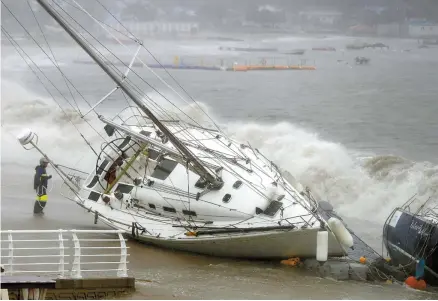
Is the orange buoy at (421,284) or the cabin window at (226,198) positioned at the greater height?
the cabin window at (226,198)

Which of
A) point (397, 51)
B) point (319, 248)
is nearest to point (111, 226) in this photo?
point (319, 248)

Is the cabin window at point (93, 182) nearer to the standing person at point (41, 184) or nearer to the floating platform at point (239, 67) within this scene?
the standing person at point (41, 184)

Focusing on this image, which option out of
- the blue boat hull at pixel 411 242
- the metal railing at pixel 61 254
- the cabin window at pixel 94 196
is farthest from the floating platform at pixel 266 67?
the blue boat hull at pixel 411 242

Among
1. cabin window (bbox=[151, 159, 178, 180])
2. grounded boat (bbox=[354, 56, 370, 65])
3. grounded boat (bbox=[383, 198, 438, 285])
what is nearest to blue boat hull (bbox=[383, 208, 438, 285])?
grounded boat (bbox=[383, 198, 438, 285])

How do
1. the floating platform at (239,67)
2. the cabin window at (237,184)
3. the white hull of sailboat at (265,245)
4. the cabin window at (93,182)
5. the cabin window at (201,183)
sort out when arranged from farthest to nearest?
1. the floating platform at (239,67)
2. the cabin window at (93,182)
3. the cabin window at (201,183)
4. the cabin window at (237,184)
5. the white hull of sailboat at (265,245)

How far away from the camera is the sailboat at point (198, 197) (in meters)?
19.3

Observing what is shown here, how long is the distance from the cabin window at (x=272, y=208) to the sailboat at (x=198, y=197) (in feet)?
0.06

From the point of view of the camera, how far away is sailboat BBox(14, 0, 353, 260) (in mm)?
19328

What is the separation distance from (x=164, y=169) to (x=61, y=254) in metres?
6.62

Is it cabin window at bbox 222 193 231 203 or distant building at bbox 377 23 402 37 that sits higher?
distant building at bbox 377 23 402 37

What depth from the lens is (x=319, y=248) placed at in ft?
61.2

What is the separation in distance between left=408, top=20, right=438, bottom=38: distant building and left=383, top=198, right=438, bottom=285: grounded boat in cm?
1560

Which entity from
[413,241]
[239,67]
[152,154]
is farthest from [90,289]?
[239,67]

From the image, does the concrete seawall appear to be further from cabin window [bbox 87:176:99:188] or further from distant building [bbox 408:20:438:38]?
distant building [bbox 408:20:438:38]
